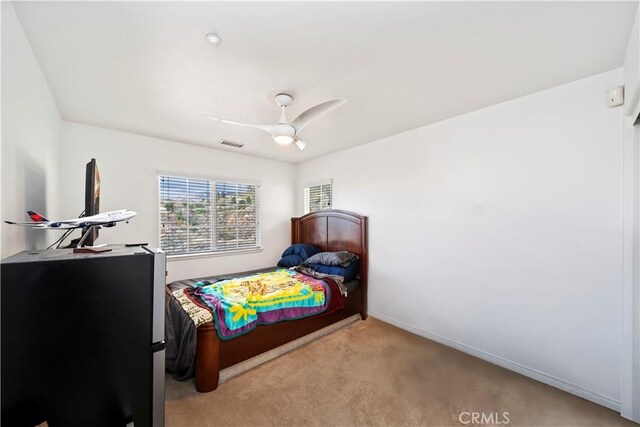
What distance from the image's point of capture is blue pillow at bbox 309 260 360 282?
11.1 ft

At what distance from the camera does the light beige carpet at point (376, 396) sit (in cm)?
178

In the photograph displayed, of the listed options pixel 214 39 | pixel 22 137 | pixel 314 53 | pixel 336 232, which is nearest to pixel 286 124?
pixel 314 53

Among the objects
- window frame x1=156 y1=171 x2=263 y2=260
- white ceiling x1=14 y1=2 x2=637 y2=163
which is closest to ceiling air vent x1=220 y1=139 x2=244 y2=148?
window frame x1=156 y1=171 x2=263 y2=260

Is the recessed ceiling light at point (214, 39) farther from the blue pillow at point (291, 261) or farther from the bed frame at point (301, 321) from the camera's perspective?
the blue pillow at point (291, 261)

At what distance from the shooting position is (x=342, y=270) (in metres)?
3.39

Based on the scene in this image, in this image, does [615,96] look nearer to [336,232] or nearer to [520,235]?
[520,235]

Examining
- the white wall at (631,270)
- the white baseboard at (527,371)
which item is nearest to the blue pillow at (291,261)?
the white baseboard at (527,371)

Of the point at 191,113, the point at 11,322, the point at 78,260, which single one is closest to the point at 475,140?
the point at 191,113

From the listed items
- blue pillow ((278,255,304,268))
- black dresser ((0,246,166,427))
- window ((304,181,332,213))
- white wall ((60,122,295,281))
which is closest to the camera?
black dresser ((0,246,166,427))

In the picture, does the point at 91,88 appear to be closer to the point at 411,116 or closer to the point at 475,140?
the point at 411,116

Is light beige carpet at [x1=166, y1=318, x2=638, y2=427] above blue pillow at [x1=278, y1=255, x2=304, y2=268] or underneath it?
underneath

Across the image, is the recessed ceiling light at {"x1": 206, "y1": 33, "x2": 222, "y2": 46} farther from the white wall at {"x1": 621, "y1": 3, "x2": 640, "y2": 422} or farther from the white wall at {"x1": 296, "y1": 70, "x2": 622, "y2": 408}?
the white wall at {"x1": 621, "y1": 3, "x2": 640, "y2": 422}

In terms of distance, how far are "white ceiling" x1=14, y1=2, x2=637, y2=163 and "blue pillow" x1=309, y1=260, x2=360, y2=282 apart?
1975mm

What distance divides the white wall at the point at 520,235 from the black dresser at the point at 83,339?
2724 mm
